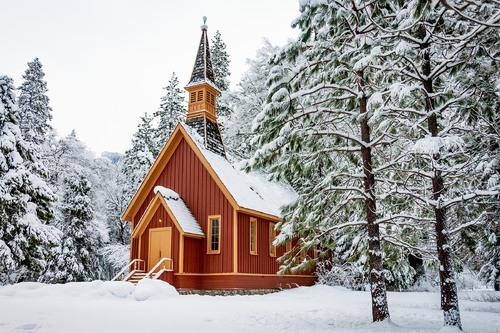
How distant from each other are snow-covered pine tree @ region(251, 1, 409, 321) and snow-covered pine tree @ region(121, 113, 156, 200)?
2101 cm

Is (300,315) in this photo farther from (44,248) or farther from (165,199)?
(44,248)

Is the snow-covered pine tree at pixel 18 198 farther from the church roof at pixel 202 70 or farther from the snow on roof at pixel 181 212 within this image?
the church roof at pixel 202 70

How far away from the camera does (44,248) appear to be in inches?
692

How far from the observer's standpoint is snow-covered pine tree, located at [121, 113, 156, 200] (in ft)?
98.0

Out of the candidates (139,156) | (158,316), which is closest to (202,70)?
(139,156)

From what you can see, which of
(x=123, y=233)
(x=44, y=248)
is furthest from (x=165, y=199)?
(x=123, y=233)

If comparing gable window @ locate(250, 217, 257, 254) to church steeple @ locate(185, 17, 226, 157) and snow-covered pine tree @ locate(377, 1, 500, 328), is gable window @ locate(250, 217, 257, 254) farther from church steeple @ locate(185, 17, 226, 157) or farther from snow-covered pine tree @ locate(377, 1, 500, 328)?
snow-covered pine tree @ locate(377, 1, 500, 328)

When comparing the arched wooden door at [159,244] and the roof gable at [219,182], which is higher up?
the roof gable at [219,182]

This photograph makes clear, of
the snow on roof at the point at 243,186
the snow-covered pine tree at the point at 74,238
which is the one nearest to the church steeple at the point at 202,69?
the snow on roof at the point at 243,186

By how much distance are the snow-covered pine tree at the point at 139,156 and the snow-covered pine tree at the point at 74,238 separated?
374 centimetres

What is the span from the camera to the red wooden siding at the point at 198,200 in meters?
17.6

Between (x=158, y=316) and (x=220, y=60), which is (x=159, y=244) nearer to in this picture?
(x=158, y=316)

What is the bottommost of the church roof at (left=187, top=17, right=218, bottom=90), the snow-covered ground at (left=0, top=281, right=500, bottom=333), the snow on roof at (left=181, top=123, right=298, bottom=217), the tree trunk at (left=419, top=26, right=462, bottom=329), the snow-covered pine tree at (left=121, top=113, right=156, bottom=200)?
the snow-covered ground at (left=0, top=281, right=500, bottom=333)

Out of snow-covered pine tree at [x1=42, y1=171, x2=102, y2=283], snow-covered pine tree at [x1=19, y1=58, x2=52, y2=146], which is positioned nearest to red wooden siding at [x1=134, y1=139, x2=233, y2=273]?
snow-covered pine tree at [x1=42, y1=171, x2=102, y2=283]
